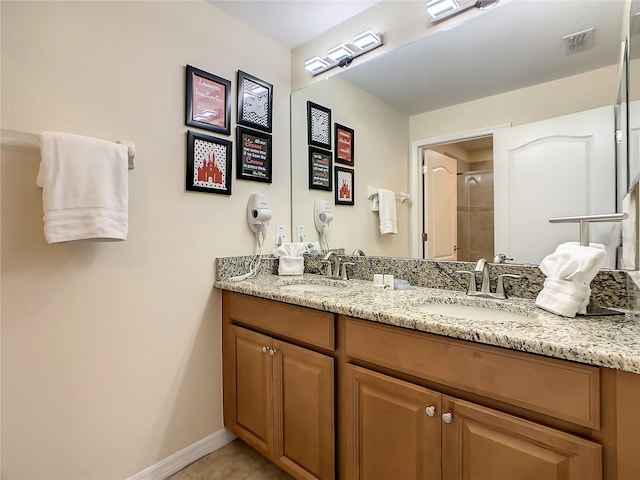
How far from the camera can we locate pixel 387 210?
5.85 ft

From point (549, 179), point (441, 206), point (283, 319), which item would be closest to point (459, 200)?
point (441, 206)

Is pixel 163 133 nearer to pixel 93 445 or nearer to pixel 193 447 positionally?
pixel 93 445

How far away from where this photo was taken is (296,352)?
4.37 ft

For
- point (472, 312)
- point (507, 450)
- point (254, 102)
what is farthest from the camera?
point (254, 102)

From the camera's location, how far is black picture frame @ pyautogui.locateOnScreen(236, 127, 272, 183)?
5.94 feet

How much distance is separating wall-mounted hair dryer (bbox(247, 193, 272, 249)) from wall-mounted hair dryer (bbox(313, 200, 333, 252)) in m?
0.36

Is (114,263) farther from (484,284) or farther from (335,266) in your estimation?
(484,284)

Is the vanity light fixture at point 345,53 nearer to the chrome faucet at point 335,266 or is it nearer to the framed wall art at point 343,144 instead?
the framed wall art at point 343,144

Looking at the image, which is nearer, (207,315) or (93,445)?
(93,445)

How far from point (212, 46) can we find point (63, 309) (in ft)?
4.73

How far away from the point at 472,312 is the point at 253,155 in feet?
4.59

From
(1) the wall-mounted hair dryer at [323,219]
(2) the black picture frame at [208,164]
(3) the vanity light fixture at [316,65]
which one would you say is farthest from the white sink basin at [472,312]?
(3) the vanity light fixture at [316,65]

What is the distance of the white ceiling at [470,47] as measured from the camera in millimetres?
1224

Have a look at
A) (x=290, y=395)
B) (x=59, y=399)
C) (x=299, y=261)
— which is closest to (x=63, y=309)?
(x=59, y=399)
